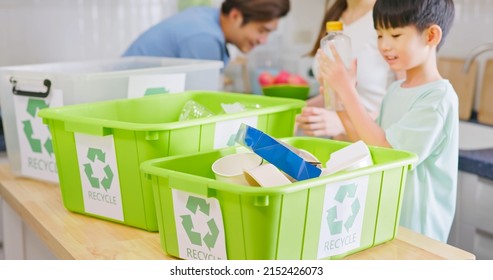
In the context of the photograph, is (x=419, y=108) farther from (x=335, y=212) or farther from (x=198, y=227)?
(x=198, y=227)

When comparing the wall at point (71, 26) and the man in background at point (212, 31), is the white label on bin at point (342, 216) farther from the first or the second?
the wall at point (71, 26)

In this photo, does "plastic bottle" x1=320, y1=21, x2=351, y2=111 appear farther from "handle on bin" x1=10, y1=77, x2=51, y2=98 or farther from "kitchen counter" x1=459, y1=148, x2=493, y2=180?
"kitchen counter" x1=459, y1=148, x2=493, y2=180

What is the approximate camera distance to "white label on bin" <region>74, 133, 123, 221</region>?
4.12ft

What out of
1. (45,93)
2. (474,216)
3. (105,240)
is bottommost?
(474,216)

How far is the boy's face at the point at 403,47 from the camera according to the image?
55.6 inches

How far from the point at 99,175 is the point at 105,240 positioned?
130 mm

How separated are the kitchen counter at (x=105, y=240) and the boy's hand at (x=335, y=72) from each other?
0.33 m

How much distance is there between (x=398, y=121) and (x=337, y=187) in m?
0.50

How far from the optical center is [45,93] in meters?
1.51

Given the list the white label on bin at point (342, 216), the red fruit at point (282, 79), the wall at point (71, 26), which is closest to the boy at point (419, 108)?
the white label on bin at point (342, 216)

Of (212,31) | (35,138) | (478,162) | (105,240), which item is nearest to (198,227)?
(105,240)

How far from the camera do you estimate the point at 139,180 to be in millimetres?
1232

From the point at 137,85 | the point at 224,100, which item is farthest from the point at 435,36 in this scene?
the point at 137,85
